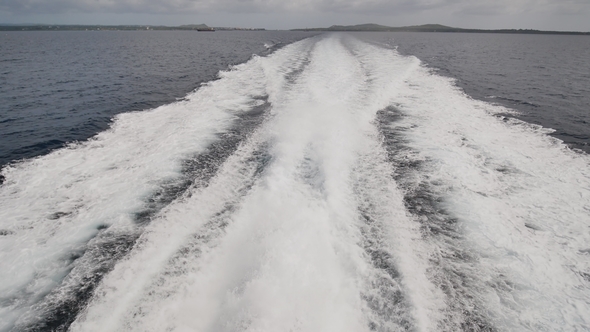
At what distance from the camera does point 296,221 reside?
16.6ft

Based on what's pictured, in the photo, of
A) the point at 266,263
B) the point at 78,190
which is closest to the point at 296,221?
the point at 266,263

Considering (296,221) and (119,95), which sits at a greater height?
(119,95)

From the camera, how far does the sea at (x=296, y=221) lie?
3.62 metres

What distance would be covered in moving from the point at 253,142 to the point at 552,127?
1059 cm

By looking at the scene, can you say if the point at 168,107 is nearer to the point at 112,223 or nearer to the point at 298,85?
the point at 298,85

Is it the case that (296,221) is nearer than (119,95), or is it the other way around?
(296,221)

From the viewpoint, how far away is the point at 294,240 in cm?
461

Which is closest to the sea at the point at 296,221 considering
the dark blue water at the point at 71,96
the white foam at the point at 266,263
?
the white foam at the point at 266,263

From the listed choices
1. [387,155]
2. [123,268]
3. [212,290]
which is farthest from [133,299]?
[387,155]

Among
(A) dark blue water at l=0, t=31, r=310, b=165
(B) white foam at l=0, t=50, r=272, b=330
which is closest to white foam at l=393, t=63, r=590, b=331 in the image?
(B) white foam at l=0, t=50, r=272, b=330

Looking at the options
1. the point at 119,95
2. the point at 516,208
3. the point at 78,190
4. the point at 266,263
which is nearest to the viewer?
the point at 266,263

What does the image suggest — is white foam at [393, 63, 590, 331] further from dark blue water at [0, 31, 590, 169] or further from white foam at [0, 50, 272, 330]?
white foam at [0, 50, 272, 330]

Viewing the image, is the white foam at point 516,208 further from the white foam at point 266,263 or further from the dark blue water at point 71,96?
the dark blue water at point 71,96

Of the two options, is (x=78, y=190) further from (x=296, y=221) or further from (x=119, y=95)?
(x=119, y=95)
